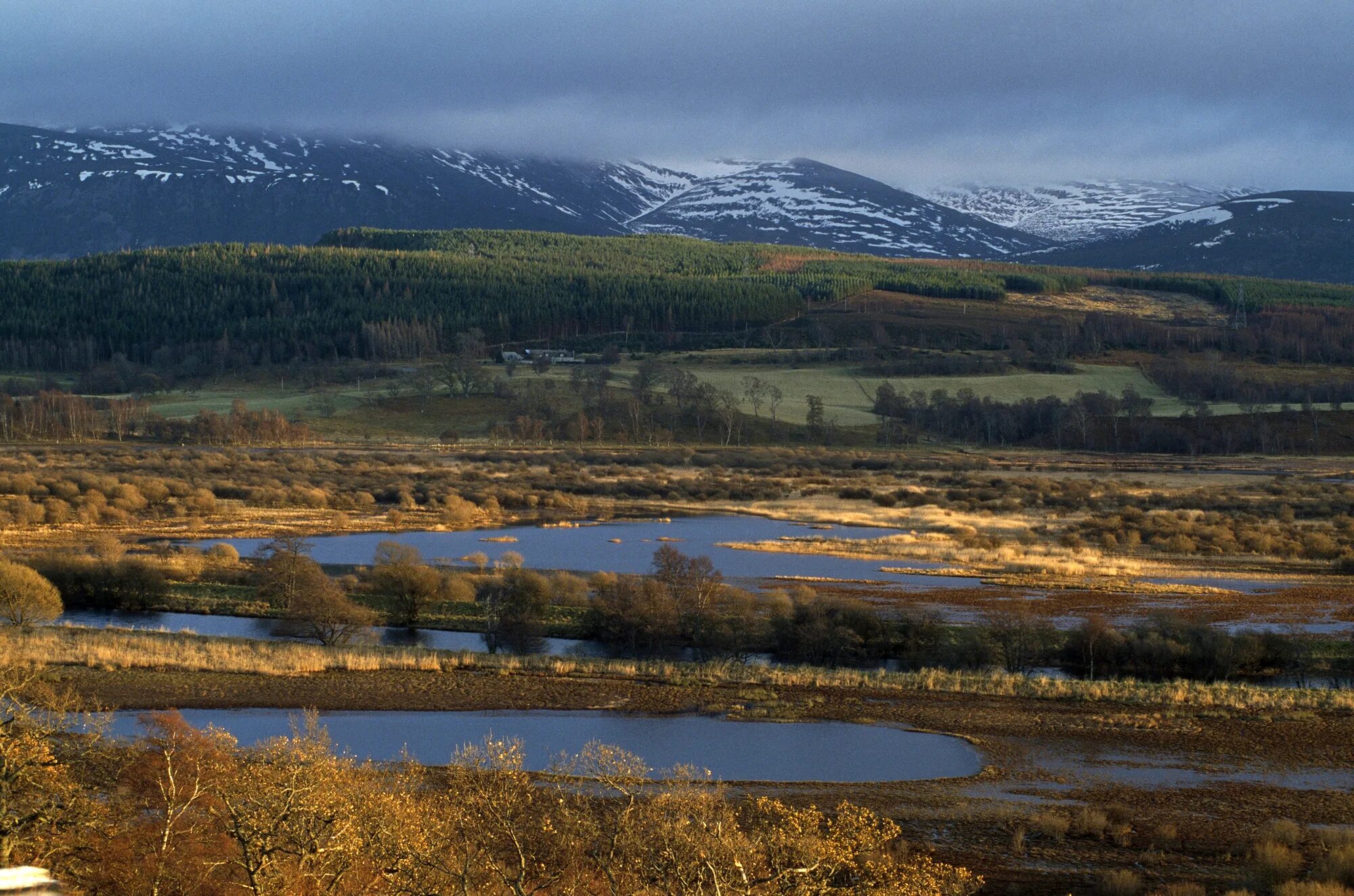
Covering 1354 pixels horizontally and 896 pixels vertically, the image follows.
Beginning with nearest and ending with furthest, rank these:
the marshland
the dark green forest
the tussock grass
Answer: the marshland → the tussock grass → the dark green forest

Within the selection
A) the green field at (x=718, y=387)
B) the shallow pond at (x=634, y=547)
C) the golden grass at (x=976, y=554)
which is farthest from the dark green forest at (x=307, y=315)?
the golden grass at (x=976, y=554)

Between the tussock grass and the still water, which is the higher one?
the tussock grass

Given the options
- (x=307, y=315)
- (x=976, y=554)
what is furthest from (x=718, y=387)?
(x=976, y=554)

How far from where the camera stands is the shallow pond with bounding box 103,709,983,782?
25.5 metres

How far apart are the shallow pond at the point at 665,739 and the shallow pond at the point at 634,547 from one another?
19524 millimetres

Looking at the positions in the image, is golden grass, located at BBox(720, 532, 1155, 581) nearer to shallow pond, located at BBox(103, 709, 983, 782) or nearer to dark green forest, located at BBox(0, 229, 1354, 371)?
shallow pond, located at BBox(103, 709, 983, 782)

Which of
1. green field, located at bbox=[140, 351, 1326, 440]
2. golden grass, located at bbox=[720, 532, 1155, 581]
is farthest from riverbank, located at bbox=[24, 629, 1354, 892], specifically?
green field, located at bbox=[140, 351, 1326, 440]

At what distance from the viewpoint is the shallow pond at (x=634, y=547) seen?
→ 50.0m

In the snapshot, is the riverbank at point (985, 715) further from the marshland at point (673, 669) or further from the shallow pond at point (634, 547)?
the shallow pond at point (634, 547)

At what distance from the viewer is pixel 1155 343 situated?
175 m

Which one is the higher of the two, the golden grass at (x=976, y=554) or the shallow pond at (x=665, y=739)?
the shallow pond at (x=665, y=739)

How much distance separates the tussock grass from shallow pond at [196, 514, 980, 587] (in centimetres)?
1461

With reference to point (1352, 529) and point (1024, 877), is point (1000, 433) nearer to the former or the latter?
point (1352, 529)

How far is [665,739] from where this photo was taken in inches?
1070
